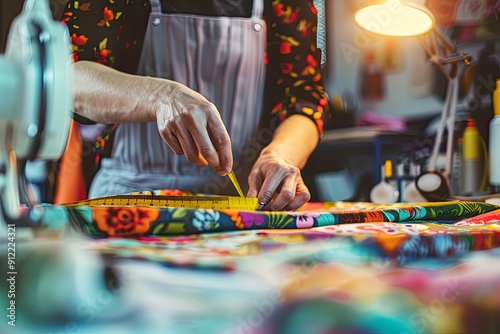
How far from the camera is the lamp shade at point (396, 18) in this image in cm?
113

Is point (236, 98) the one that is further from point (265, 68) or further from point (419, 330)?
point (419, 330)

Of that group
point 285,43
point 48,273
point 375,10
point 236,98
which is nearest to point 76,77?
point 236,98

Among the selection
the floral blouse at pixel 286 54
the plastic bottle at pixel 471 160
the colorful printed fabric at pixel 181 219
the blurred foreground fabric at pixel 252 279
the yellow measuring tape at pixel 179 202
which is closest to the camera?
the blurred foreground fabric at pixel 252 279

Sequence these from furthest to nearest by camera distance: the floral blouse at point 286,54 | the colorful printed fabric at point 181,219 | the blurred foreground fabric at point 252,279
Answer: the floral blouse at point 286,54 < the colorful printed fabric at point 181,219 < the blurred foreground fabric at point 252,279

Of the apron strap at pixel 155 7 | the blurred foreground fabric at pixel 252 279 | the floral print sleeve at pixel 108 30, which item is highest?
the apron strap at pixel 155 7

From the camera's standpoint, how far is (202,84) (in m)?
1.04

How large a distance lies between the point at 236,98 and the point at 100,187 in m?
0.36

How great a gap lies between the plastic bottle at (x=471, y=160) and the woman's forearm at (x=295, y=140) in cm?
35

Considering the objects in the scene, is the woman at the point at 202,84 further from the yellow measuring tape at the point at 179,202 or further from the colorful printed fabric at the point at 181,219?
the colorful printed fabric at the point at 181,219

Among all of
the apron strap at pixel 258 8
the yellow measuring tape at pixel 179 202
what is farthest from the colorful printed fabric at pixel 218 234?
the apron strap at pixel 258 8

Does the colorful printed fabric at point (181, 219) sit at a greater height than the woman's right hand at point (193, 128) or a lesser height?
lesser

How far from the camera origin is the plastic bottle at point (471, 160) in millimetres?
1121

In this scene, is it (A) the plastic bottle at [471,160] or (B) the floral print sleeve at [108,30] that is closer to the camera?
(B) the floral print sleeve at [108,30]

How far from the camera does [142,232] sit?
0.53 m
